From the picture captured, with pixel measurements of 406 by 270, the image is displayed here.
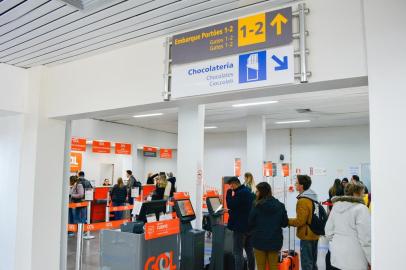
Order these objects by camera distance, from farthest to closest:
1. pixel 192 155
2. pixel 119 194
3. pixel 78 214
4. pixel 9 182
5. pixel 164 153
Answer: pixel 164 153, pixel 119 194, pixel 78 214, pixel 192 155, pixel 9 182

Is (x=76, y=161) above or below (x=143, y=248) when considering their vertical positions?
above

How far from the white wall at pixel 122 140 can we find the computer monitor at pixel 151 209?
7.23 m

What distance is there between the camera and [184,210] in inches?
183

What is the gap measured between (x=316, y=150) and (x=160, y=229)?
31.4ft

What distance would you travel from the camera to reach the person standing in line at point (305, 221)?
A: 4262 millimetres

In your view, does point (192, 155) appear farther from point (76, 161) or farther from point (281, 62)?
point (76, 161)

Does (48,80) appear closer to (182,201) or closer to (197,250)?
(182,201)

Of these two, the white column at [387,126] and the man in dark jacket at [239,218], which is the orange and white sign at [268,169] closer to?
the man in dark jacket at [239,218]

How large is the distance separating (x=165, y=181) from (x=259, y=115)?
326 cm

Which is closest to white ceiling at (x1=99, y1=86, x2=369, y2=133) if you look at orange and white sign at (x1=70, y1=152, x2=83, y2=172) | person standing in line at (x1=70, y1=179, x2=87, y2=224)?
person standing in line at (x1=70, y1=179, x2=87, y2=224)

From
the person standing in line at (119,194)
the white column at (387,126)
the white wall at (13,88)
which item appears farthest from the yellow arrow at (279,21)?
the person standing in line at (119,194)

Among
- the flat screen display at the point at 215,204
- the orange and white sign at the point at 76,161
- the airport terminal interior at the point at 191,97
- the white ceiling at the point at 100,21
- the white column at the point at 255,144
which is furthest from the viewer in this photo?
the orange and white sign at the point at 76,161

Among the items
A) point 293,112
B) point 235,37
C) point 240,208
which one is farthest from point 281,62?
point 293,112

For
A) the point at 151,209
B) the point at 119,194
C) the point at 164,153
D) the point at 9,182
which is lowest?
the point at 119,194
